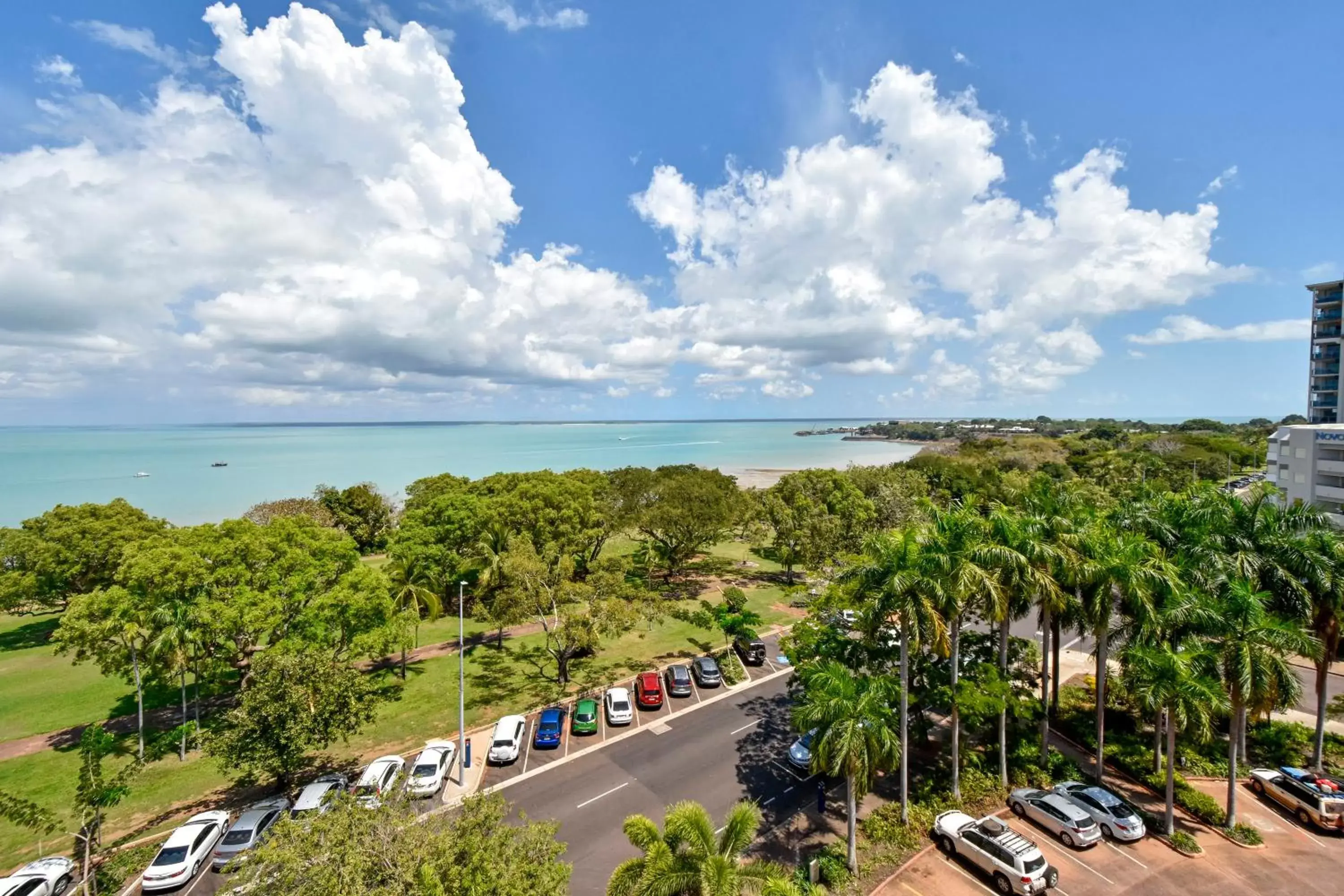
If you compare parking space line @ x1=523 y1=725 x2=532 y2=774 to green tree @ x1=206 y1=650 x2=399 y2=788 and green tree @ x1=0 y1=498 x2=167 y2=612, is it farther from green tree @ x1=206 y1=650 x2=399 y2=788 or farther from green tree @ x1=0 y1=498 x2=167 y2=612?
green tree @ x1=0 y1=498 x2=167 y2=612

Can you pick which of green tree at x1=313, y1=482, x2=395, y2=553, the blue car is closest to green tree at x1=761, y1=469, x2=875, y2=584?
the blue car

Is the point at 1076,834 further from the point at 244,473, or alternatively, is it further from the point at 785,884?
the point at 244,473

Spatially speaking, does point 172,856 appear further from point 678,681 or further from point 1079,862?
point 1079,862

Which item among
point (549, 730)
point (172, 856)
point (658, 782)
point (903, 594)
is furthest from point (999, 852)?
point (172, 856)

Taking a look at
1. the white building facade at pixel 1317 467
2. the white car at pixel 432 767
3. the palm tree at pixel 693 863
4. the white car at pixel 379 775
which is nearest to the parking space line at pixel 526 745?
the white car at pixel 432 767

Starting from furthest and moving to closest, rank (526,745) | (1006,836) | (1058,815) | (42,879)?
(526,745) → (1058,815) → (1006,836) → (42,879)

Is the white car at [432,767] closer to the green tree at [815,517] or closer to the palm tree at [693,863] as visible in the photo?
the palm tree at [693,863]
